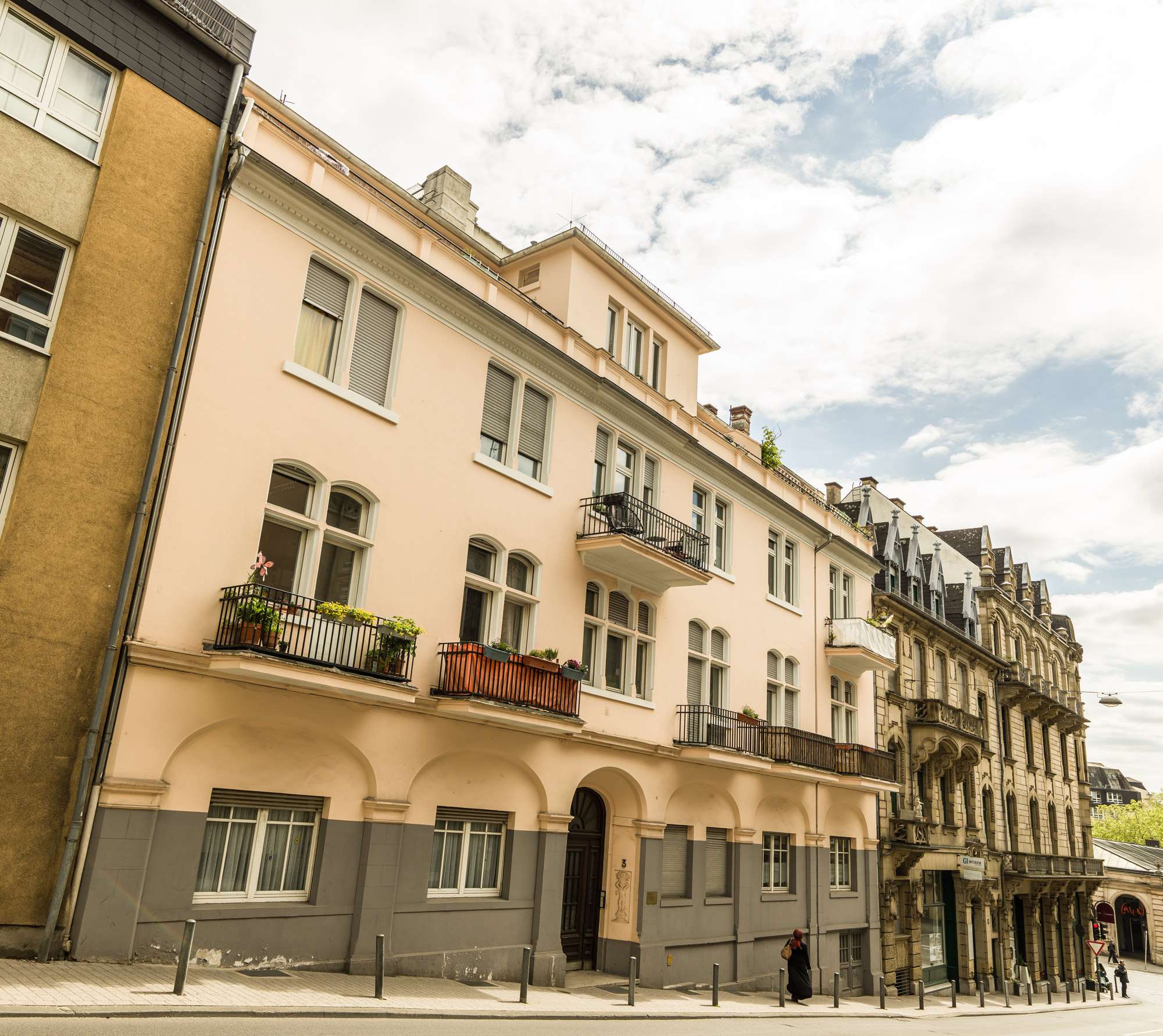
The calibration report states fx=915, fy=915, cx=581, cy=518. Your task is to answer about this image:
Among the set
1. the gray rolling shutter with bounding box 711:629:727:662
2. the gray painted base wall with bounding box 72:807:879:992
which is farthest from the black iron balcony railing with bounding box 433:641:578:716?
the gray rolling shutter with bounding box 711:629:727:662

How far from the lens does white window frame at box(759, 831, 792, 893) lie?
24.5 m

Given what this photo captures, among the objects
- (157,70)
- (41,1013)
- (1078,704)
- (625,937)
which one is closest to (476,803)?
(625,937)

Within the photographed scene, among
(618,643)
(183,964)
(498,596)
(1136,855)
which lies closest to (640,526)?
(618,643)

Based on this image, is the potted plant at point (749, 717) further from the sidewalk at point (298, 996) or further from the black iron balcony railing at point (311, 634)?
the black iron balcony railing at point (311, 634)

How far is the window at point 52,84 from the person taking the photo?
12.4 m

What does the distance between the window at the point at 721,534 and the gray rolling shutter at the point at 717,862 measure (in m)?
6.72

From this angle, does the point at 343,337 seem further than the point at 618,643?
No

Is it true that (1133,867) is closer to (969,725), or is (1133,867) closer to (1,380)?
(969,725)

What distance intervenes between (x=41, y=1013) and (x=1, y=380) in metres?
7.51

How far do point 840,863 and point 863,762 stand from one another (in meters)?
3.44

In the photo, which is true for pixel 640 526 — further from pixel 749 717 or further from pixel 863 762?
pixel 863 762

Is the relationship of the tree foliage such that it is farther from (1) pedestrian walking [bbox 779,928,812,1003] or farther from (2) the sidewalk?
(2) the sidewalk

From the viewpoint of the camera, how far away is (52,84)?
1282 centimetres

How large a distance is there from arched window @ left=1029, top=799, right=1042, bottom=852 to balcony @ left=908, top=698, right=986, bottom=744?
443 inches
